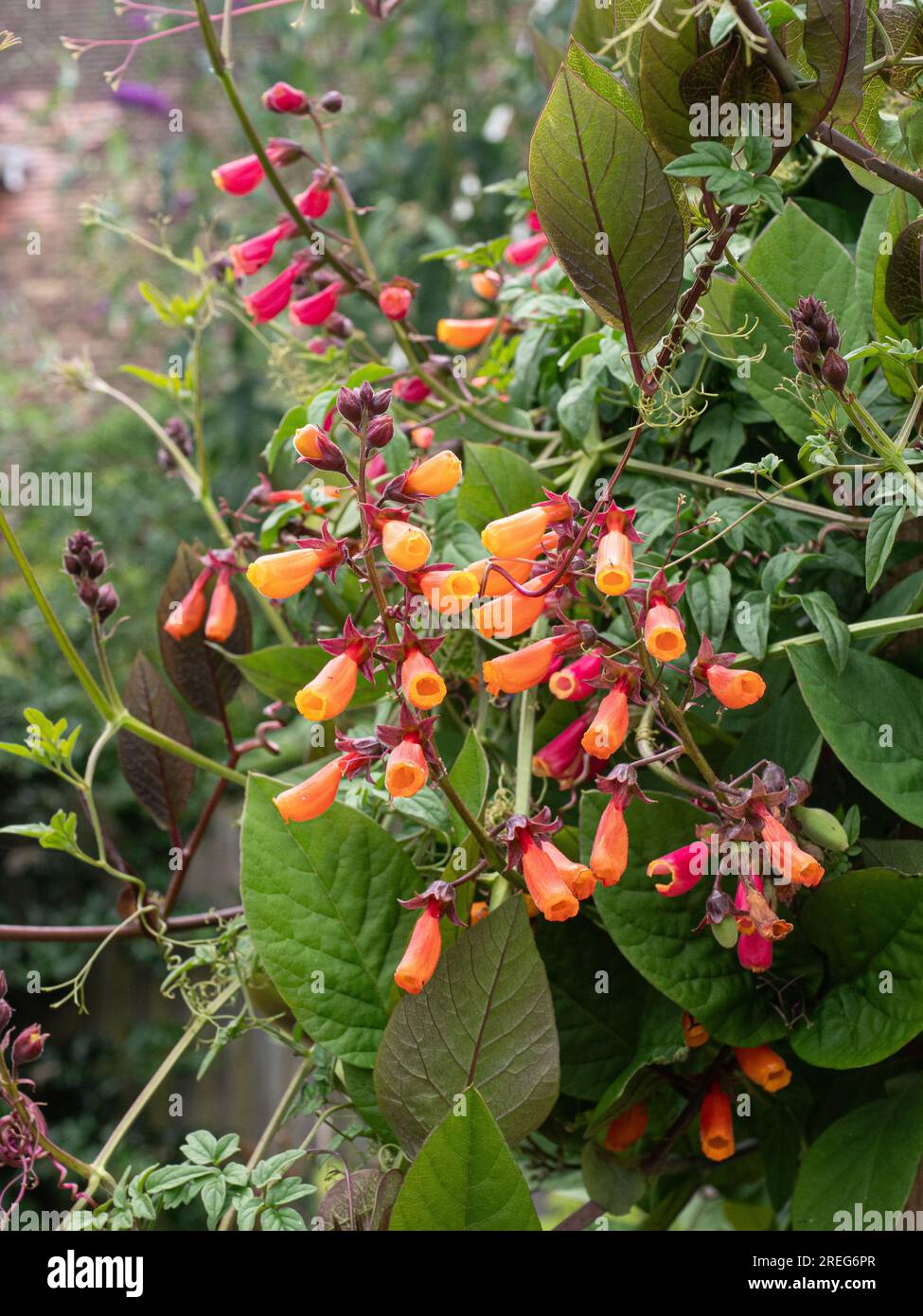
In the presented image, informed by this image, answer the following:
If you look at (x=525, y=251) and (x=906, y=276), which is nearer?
(x=906, y=276)

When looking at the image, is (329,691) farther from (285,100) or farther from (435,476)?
(285,100)

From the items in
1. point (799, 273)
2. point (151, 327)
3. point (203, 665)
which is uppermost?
point (799, 273)

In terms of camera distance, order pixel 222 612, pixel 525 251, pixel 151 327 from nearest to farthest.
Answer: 1. pixel 222 612
2. pixel 525 251
3. pixel 151 327

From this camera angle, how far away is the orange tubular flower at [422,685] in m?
0.37

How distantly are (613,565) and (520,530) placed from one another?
4cm

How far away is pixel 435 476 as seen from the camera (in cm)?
39

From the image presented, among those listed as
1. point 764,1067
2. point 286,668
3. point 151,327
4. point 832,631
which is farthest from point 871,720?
point 151,327

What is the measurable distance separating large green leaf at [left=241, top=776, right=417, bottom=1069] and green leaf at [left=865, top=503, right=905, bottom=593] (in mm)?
201

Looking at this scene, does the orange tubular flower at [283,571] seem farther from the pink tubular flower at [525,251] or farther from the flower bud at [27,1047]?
the pink tubular flower at [525,251]

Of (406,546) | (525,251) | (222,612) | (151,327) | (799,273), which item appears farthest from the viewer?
(151,327)
